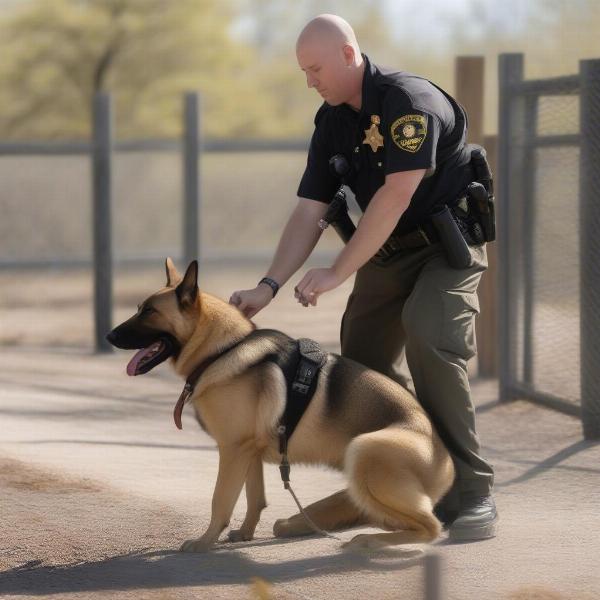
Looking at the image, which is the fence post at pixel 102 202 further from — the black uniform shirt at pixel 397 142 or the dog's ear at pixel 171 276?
the dog's ear at pixel 171 276

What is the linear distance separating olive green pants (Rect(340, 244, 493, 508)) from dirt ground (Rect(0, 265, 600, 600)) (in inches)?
13.2

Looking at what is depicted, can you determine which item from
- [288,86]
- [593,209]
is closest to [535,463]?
[593,209]

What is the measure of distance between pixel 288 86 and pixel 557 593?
3521cm

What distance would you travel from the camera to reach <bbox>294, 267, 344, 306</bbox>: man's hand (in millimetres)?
4723

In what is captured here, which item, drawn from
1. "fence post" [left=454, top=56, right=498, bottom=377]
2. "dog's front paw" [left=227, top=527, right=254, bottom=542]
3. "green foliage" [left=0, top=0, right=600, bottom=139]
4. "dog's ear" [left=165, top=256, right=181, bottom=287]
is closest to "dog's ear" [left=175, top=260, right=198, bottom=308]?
"dog's ear" [left=165, top=256, right=181, bottom=287]

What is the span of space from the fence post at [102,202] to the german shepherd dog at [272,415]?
216 inches

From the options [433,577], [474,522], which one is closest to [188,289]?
[474,522]

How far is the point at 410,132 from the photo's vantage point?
15.5 feet

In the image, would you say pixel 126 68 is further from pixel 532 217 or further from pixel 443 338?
pixel 443 338

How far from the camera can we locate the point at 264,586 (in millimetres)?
4363

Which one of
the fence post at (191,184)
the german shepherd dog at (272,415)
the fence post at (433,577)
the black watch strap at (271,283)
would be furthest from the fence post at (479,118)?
the fence post at (433,577)

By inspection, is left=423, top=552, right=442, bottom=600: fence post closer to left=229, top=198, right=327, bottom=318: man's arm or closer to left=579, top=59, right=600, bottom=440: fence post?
left=229, top=198, right=327, bottom=318: man's arm

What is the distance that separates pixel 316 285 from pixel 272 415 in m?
0.50

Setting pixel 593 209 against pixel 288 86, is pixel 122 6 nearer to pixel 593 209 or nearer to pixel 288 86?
pixel 288 86
